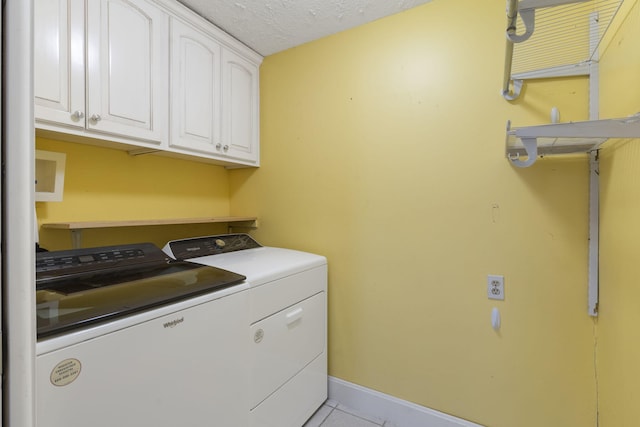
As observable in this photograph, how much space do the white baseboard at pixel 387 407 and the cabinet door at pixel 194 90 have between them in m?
1.66

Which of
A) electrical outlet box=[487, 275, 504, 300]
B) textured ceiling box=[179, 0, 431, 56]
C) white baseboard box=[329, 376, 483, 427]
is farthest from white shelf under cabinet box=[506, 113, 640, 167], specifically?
white baseboard box=[329, 376, 483, 427]

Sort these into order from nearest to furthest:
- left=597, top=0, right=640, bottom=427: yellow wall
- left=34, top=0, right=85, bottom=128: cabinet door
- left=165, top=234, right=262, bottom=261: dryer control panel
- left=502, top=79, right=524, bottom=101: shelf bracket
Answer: left=597, top=0, right=640, bottom=427: yellow wall → left=34, top=0, right=85, bottom=128: cabinet door → left=502, top=79, right=524, bottom=101: shelf bracket → left=165, top=234, right=262, bottom=261: dryer control panel

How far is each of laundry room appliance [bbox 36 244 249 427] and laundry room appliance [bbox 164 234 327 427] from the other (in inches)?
3.5

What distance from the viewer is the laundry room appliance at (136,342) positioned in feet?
2.34

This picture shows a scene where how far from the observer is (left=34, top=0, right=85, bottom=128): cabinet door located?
1039mm

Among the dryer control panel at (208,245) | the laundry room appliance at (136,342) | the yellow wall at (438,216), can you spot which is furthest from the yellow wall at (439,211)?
the laundry room appliance at (136,342)

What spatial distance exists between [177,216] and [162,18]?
1.10 m

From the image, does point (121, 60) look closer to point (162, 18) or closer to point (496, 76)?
point (162, 18)

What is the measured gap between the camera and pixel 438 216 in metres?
1.50

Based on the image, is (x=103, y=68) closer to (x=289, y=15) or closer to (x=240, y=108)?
(x=240, y=108)

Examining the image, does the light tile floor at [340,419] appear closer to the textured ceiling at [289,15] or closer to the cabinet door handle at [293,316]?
the cabinet door handle at [293,316]

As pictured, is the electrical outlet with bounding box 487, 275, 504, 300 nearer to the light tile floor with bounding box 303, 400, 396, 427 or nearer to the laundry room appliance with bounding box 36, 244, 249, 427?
the light tile floor with bounding box 303, 400, 396, 427

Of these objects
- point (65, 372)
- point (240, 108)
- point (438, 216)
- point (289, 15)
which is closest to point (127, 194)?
point (240, 108)

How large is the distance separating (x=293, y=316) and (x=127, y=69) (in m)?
1.39
